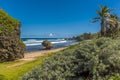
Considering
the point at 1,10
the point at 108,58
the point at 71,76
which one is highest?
the point at 1,10

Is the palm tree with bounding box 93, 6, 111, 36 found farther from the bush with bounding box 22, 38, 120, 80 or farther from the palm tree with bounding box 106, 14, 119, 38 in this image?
the bush with bounding box 22, 38, 120, 80

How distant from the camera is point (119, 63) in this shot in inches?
282

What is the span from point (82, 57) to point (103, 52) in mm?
710

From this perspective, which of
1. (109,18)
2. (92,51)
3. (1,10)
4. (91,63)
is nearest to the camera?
(91,63)

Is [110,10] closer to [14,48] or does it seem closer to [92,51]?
[14,48]

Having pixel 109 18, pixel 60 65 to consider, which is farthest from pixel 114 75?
pixel 109 18

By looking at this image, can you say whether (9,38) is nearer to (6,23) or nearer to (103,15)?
(6,23)

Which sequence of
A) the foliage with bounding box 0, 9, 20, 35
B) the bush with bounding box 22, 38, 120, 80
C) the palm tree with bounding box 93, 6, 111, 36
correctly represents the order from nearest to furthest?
1. the bush with bounding box 22, 38, 120, 80
2. the foliage with bounding box 0, 9, 20, 35
3. the palm tree with bounding box 93, 6, 111, 36

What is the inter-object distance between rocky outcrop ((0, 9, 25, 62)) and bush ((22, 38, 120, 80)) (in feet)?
46.5

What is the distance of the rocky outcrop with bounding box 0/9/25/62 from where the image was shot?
21156 millimetres

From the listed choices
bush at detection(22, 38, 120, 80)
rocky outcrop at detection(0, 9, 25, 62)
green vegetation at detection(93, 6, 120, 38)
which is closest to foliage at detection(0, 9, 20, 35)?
rocky outcrop at detection(0, 9, 25, 62)

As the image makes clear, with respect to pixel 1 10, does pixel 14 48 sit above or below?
below

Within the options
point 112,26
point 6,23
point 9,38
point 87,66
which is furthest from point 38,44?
point 87,66

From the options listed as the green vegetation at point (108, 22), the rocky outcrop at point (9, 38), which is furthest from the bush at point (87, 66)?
the green vegetation at point (108, 22)
